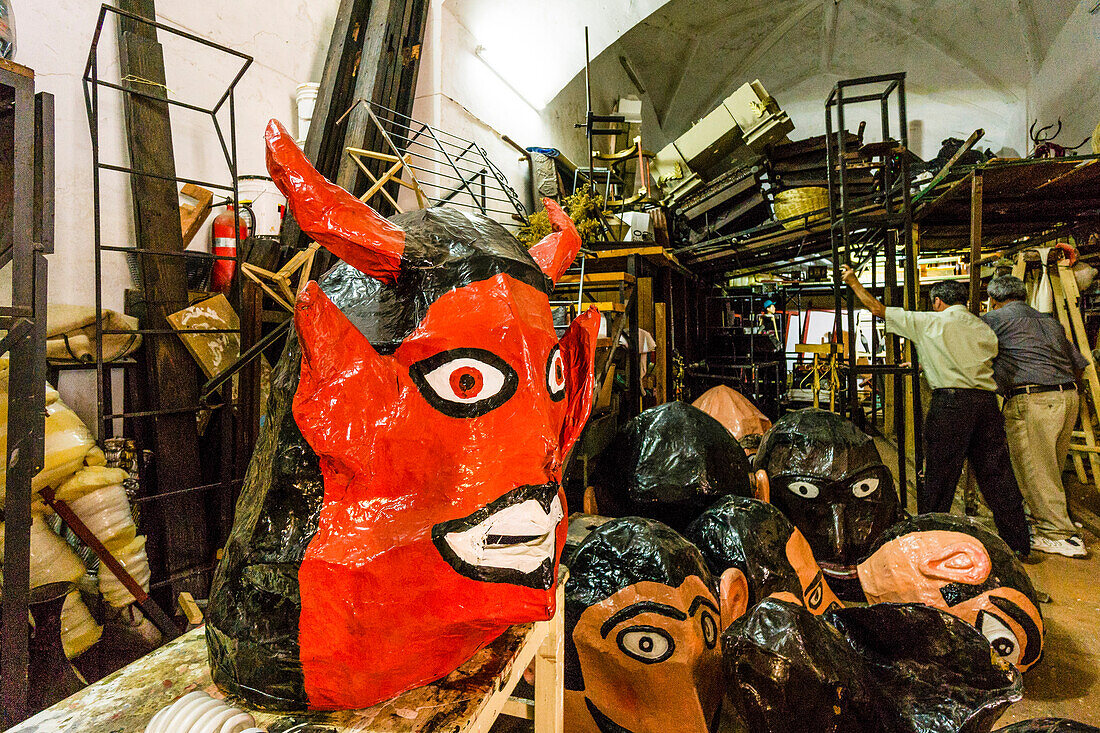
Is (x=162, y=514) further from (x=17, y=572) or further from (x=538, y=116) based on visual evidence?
(x=538, y=116)

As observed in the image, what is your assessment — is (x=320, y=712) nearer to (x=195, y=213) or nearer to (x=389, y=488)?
(x=389, y=488)

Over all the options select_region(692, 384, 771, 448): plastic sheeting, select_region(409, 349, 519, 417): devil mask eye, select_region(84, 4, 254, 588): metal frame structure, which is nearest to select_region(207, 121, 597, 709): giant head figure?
select_region(409, 349, 519, 417): devil mask eye

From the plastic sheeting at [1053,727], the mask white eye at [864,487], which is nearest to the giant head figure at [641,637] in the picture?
the plastic sheeting at [1053,727]

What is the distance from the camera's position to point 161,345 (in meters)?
2.27

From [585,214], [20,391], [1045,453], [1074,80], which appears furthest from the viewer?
[1074,80]

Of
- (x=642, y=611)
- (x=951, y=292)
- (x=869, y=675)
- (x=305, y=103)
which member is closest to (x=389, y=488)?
(x=642, y=611)

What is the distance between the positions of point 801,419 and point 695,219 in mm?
5407

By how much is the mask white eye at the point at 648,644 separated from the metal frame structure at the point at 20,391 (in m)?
1.62

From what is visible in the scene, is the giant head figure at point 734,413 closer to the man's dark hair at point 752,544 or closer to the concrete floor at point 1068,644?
the concrete floor at point 1068,644

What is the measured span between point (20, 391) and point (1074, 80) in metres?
10.0

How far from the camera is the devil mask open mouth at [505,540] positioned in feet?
2.65

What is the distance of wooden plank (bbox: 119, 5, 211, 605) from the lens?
2.25 metres

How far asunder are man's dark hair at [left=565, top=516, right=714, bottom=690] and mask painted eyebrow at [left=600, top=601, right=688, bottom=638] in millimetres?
58

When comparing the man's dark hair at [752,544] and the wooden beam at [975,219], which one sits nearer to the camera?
the man's dark hair at [752,544]
